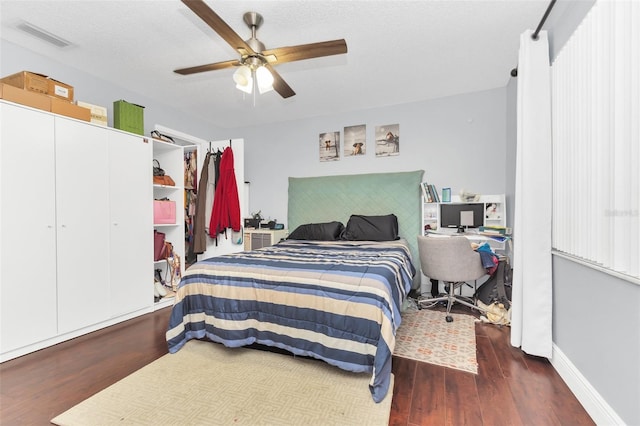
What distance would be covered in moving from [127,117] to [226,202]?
1493mm

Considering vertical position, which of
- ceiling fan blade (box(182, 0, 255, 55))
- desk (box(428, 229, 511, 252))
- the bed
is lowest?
the bed

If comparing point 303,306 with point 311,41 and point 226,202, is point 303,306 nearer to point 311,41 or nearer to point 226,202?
point 311,41

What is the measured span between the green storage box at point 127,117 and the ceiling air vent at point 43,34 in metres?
0.59

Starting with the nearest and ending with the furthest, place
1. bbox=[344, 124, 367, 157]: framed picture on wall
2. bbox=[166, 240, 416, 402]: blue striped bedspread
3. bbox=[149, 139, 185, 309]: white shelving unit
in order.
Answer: bbox=[166, 240, 416, 402]: blue striped bedspread
bbox=[149, 139, 185, 309]: white shelving unit
bbox=[344, 124, 367, 157]: framed picture on wall

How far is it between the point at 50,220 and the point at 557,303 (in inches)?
159

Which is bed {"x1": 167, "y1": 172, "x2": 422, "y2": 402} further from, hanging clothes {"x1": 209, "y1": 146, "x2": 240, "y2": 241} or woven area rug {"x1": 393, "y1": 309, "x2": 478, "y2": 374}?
hanging clothes {"x1": 209, "y1": 146, "x2": 240, "y2": 241}

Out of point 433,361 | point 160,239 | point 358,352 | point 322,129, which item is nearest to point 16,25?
point 160,239

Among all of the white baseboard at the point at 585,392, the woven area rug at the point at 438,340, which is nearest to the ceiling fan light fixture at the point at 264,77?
the woven area rug at the point at 438,340

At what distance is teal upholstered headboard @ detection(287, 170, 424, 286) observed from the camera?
3824 mm

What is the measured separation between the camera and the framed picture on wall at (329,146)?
431 centimetres

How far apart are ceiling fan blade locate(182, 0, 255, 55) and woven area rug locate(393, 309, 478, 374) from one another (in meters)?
2.55

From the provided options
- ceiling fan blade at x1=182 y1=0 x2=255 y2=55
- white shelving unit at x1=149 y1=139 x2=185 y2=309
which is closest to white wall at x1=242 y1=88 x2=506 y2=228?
white shelving unit at x1=149 y1=139 x2=185 y2=309

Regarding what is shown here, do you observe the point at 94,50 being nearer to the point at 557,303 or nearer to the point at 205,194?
the point at 205,194

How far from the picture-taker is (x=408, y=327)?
8.82 ft
